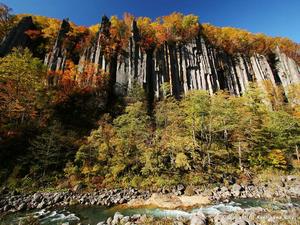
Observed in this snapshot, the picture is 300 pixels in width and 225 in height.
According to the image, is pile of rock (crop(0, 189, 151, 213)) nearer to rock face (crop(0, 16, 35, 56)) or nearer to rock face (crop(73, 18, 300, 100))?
rock face (crop(73, 18, 300, 100))

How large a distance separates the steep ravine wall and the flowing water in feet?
85.0

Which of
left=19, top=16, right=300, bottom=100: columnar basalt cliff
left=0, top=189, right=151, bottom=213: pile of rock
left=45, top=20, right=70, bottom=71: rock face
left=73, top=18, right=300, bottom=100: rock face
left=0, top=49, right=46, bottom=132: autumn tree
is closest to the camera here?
left=0, top=189, right=151, bottom=213: pile of rock

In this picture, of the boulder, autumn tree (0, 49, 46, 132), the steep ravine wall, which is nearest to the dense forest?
autumn tree (0, 49, 46, 132)

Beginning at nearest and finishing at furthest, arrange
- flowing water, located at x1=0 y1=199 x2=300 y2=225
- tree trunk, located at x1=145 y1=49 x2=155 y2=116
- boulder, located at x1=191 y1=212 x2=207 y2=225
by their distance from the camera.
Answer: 1. boulder, located at x1=191 y1=212 x2=207 y2=225
2. flowing water, located at x1=0 y1=199 x2=300 y2=225
3. tree trunk, located at x1=145 y1=49 x2=155 y2=116

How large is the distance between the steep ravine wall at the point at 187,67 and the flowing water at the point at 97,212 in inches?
1021

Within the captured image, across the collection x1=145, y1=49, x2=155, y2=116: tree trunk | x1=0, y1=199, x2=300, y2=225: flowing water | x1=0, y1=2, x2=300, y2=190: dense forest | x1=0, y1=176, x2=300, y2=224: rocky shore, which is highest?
x1=145, y1=49, x2=155, y2=116: tree trunk

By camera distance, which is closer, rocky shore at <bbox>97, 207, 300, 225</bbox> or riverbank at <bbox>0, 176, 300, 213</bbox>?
rocky shore at <bbox>97, 207, 300, 225</bbox>

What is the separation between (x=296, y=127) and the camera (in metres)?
28.3

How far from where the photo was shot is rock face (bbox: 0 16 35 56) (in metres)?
38.4

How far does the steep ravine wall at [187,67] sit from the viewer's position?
40.4 m

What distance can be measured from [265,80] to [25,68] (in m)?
50.9

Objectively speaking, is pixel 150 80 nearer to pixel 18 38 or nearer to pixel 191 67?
pixel 191 67

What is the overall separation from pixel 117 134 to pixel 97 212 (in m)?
11.6

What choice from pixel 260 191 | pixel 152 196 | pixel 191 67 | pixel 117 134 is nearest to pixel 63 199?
pixel 152 196
